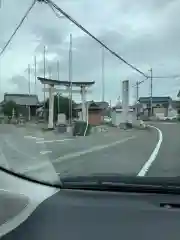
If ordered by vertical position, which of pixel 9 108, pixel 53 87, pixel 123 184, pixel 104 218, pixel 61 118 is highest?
pixel 53 87

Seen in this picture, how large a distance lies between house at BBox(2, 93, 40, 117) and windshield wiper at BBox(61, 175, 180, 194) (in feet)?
3.31

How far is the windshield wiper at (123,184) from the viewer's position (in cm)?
335

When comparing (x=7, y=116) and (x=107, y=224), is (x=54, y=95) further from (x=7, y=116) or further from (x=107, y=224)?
(x=107, y=224)

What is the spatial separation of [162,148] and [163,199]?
24.3 feet

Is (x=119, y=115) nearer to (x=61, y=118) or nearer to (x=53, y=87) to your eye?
(x=61, y=118)

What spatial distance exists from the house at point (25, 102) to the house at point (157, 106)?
5.20 feet

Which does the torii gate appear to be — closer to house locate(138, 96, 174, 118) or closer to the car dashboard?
house locate(138, 96, 174, 118)

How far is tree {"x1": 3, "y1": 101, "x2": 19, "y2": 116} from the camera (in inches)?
160

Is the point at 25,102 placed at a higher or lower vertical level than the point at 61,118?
higher

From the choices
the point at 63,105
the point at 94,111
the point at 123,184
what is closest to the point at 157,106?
the point at 94,111

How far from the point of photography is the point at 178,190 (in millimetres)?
3299

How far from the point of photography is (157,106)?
19.1 feet

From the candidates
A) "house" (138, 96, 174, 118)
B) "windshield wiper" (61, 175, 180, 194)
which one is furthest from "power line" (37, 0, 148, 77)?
"windshield wiper" (61, 175, 180, 194)

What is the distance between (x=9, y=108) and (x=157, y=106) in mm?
2385
